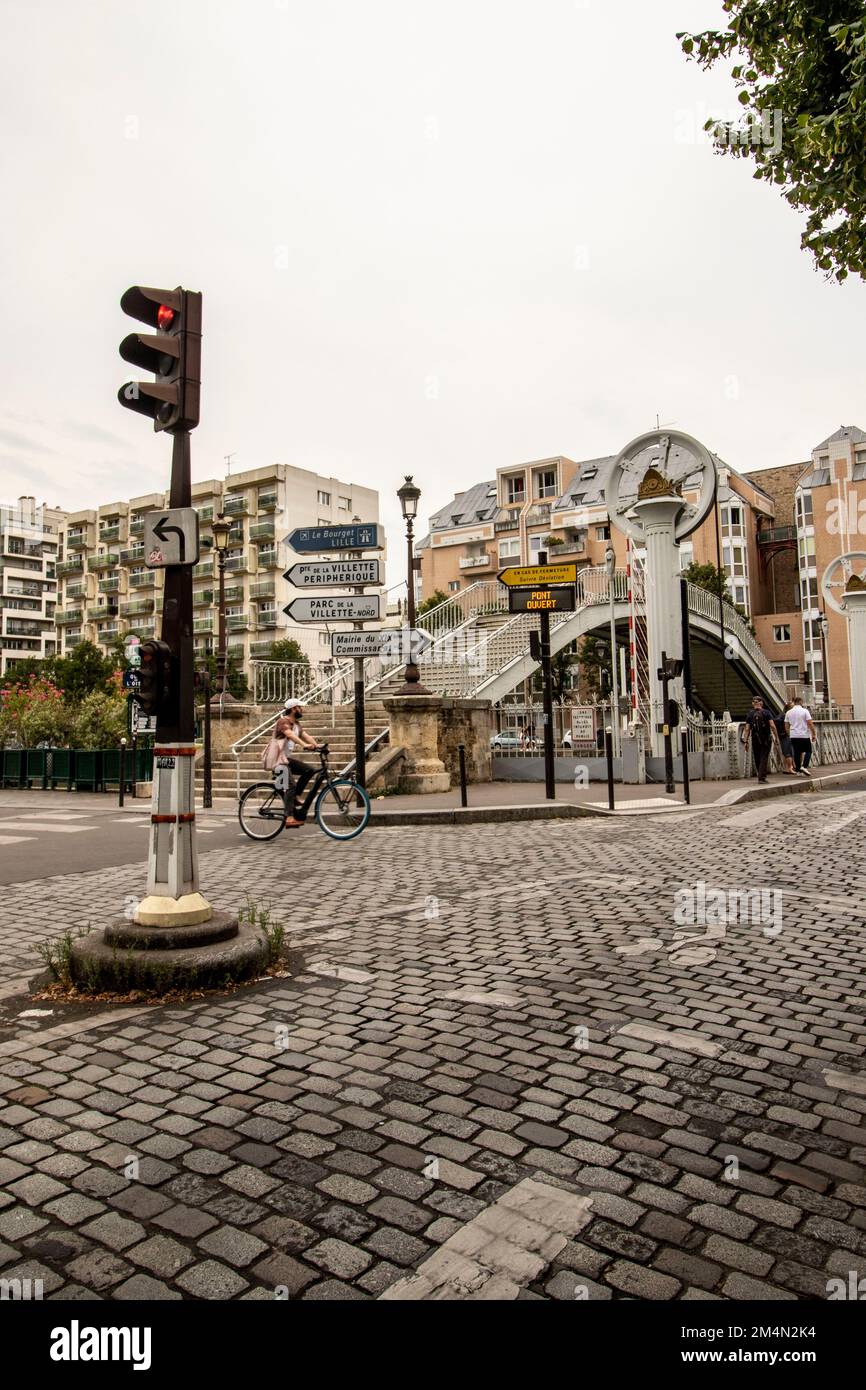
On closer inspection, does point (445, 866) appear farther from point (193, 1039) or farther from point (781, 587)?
point (781, 587)

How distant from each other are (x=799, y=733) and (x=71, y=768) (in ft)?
53.7

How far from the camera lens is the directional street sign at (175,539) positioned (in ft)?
15.9

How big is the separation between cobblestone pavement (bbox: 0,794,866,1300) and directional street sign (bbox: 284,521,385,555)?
18.3 feet

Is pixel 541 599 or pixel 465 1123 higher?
pixel 541 599

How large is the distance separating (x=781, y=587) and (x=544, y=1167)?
2830 inches

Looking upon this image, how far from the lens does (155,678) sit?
4734 mm

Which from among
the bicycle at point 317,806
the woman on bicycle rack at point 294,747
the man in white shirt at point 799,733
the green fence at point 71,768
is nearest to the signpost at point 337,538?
the woman on bicycle rack at point 294,747

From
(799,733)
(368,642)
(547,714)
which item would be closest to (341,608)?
(368,642)

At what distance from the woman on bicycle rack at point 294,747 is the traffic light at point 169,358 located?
636cm

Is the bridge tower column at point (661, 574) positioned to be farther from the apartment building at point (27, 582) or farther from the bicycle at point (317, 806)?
the apartment building at point (27, 582)

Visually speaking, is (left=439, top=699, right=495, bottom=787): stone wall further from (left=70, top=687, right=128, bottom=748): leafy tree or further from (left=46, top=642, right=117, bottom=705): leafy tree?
(left=46, top=642, right=117, bottom=705): leafy tree

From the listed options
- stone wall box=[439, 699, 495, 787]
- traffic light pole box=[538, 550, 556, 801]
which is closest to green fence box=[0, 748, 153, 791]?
stone wall box=[439, 699, 495, 787]

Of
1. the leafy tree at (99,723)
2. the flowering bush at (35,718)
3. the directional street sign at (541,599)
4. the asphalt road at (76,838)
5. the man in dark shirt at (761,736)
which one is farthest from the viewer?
the flowering bush at (35,718)

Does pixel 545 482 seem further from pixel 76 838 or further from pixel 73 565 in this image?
pixel 76 838
